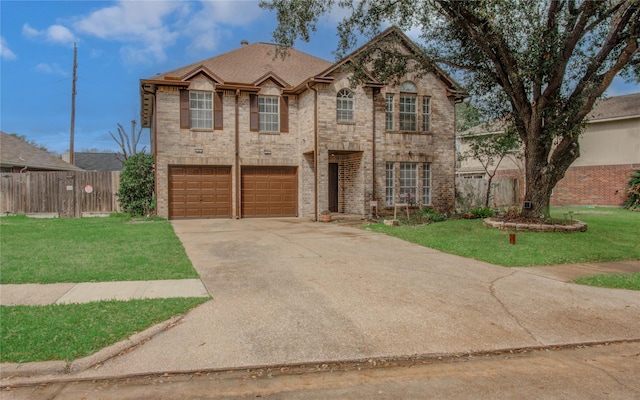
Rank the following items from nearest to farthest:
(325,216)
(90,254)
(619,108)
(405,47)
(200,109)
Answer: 1. (90,254)
2. (325,216)
3. (200,109)
4. (405,47)
5. (619,108)

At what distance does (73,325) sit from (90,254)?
5145 mm

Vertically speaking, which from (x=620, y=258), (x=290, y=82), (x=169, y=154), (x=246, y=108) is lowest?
(x=620, y=258)

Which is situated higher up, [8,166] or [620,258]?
[8,166]

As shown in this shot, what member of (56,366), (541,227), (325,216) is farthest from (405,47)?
(56,366)

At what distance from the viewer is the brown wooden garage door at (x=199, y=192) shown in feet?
62.1

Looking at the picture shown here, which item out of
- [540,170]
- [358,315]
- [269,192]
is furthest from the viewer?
[269,192]

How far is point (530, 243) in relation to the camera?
1138 centimetres

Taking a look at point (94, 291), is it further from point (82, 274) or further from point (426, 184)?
point (426, 184)

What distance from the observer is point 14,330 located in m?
4.91

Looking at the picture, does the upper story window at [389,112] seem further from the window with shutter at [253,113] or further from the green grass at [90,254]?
the green grass at [90,254]

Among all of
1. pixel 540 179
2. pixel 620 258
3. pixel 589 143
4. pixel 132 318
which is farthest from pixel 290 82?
pixel 589 143

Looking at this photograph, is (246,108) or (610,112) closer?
(246,108)

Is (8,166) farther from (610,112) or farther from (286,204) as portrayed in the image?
(610,112)

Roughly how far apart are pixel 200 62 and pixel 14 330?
18.1 m
